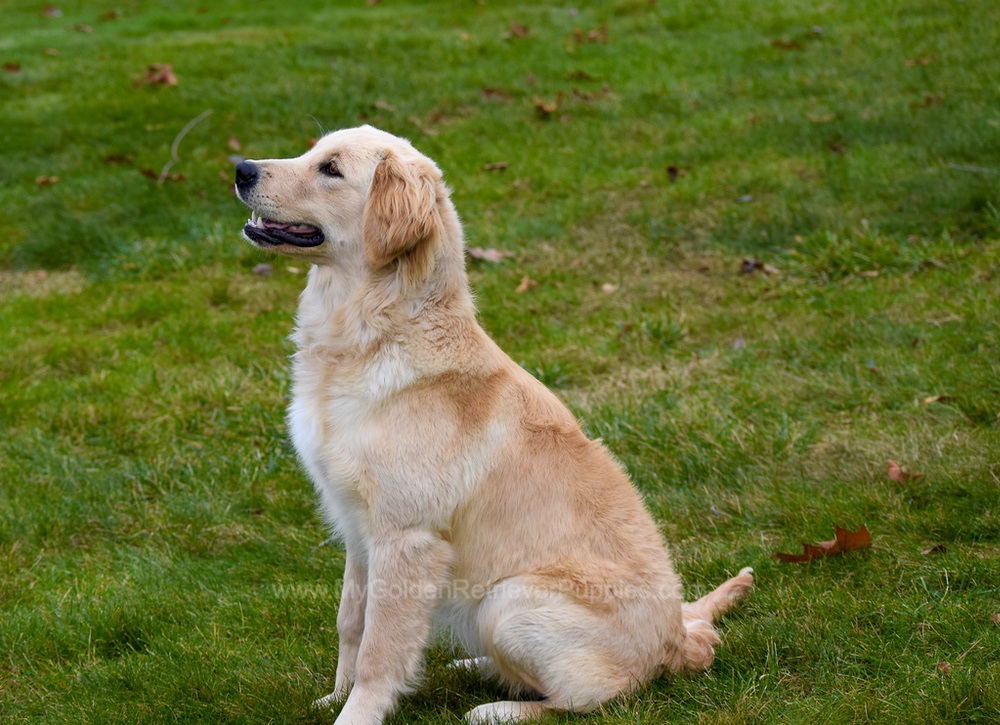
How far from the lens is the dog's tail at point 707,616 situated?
10.9ft

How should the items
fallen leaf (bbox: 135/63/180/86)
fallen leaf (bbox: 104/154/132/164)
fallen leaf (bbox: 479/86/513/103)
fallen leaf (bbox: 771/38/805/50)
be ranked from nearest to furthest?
fallen leaf (bbox: 104/154/132/164), fallen leaf (bbox: 479/86/513/103), fallen leaf (bbox: 135/63/180/86), fallen leaf (bbox: 771/38/805/50)

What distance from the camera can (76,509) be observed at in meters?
4.71

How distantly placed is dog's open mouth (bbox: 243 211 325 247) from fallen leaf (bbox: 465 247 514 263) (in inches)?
158

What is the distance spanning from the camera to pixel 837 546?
12.9ft

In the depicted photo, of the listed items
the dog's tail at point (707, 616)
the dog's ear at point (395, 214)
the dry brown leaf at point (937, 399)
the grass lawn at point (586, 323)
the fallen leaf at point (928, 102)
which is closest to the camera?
the dog's ear at point (395, 214)

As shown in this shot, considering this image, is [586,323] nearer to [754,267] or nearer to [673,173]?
[754,267]

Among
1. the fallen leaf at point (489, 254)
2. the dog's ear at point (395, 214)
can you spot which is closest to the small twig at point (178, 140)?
the fallen leaf at point (489, 254)

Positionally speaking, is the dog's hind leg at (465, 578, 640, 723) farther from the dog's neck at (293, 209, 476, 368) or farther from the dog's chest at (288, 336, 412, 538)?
the dog's neck at (293, 209, 476, 368)

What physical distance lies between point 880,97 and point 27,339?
7034 mm

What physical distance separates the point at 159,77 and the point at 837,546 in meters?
8.45

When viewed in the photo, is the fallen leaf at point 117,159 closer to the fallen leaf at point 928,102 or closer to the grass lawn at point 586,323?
the grass lawn at point 586,323

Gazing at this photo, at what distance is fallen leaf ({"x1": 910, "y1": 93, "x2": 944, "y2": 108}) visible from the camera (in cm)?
866

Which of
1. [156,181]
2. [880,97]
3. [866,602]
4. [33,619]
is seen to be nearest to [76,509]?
[33,619]

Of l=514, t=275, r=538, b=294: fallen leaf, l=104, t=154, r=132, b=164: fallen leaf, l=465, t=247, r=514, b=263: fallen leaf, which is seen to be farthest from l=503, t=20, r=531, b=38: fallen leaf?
l=514, t=275, r=538, b=294: fallen leaf
